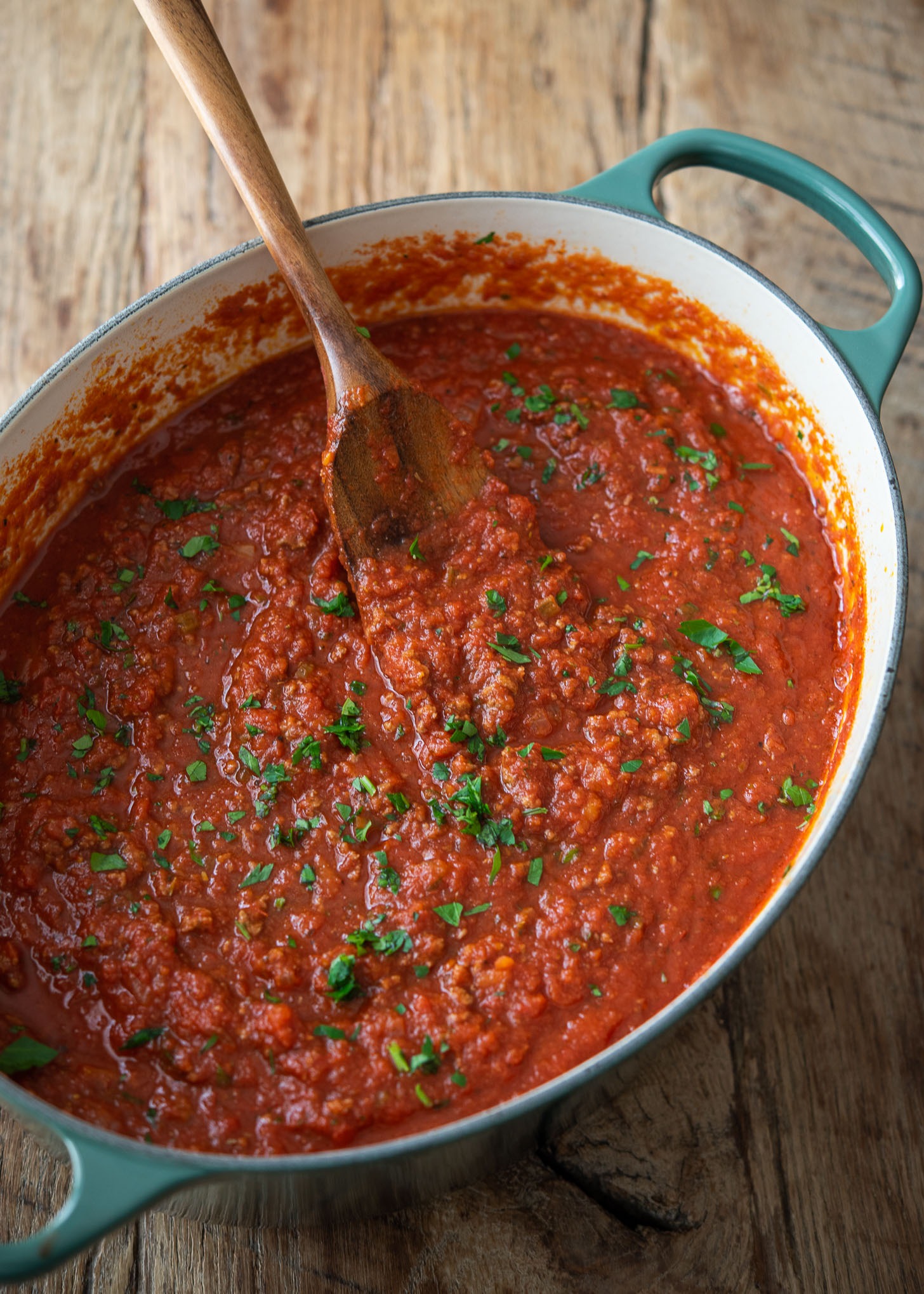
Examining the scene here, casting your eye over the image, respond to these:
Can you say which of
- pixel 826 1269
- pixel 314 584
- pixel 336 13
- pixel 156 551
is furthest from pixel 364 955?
pixel 336 13

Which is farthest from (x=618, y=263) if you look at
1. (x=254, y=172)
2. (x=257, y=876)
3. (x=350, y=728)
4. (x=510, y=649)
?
(x=257, y=876)

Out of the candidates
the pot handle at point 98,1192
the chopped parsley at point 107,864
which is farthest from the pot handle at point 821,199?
the pot handle at point 98,1192

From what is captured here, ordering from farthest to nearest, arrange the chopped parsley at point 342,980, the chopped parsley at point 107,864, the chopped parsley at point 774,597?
the chopped parsley at point 774,597 → the chopped parsley at point 107,864 → the chopped parsley at point 342,980

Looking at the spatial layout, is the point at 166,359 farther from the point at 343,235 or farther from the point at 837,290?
the point at 837,290

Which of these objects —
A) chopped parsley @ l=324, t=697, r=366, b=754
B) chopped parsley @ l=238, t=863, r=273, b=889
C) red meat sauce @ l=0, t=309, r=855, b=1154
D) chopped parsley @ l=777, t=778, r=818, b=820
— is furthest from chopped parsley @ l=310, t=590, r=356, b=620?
chopped parsley @ l=777, t=778, r=818, b=820

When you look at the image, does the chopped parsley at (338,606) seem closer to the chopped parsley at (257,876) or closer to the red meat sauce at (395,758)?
the red meat sauce at (395,758)

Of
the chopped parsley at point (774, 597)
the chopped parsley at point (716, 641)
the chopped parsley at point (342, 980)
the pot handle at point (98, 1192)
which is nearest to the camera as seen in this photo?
the pot handle at point (98, 1192)

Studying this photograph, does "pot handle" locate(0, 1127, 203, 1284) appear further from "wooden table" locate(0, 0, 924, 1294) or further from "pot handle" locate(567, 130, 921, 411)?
"pot handle" locate(567, 130, 921, 411)
